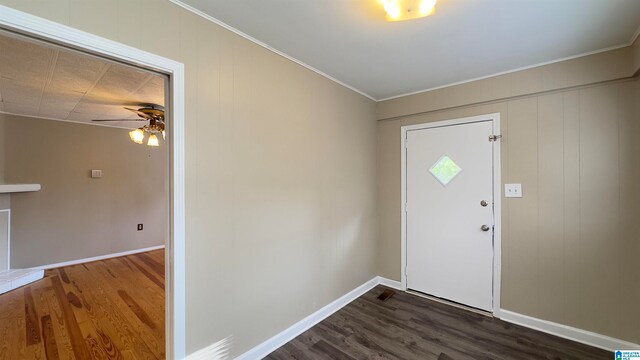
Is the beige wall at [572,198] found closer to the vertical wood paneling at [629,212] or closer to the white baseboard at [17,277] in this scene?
the vertical wood paneling at [629,212]

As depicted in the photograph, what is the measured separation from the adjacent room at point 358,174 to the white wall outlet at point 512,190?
2 centimetres

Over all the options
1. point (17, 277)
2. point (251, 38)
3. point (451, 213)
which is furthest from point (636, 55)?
point (17, 277)

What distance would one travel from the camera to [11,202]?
3791 millimetres

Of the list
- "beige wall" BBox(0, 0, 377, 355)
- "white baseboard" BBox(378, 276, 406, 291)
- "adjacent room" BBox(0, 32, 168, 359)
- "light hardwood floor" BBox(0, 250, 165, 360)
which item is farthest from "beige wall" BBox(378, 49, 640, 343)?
"light hardwood floor" BBox(0, 250, 165, 360)

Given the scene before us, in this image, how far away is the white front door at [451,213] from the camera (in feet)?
8.61

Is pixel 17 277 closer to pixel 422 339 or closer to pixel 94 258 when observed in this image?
pixel 94 258

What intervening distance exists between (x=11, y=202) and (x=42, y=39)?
4373mm

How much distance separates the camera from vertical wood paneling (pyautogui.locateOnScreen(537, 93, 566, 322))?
227cm

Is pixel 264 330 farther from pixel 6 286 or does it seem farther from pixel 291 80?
pixel 6 286

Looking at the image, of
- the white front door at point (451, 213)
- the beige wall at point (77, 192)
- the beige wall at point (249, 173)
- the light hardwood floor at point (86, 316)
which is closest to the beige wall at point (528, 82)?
the white front door at point (451, 213)

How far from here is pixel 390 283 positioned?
327cm

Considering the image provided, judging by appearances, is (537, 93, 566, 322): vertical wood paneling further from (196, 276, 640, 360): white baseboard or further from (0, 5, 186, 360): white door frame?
(0, 5, 186, 360): white door frame

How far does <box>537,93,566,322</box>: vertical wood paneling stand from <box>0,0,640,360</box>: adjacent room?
0.01 meters

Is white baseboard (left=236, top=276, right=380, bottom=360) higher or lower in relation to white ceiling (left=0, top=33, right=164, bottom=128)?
lower
